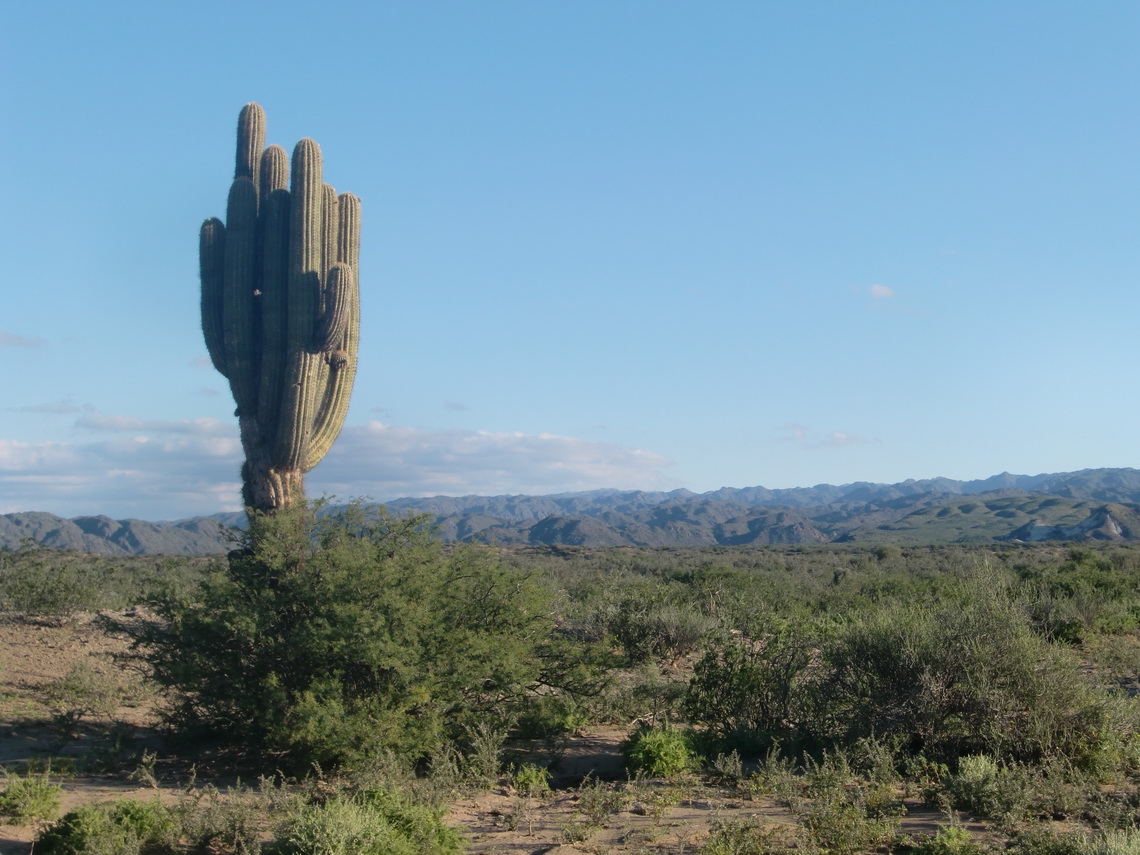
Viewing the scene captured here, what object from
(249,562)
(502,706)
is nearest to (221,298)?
(249,562)

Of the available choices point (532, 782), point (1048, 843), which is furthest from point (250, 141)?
point (1048, 843)

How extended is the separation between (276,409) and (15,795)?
6050 millimetres

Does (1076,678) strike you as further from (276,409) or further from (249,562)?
(276,409)

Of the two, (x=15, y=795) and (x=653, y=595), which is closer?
(x=15, y=795)

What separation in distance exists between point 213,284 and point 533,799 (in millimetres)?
8927

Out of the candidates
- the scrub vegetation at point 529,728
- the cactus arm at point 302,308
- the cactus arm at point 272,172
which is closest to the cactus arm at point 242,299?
the cactus arm at point 272,172

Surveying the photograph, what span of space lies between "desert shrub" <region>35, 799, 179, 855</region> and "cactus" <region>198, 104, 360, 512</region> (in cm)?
564

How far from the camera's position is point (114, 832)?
645cm

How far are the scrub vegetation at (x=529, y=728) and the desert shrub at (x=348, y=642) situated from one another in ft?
0.10

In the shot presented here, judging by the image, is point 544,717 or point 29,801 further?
point 544,717

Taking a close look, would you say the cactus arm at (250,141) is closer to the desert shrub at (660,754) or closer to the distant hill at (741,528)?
the desert shrub at (660,754)

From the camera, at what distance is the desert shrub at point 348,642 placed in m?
8.95

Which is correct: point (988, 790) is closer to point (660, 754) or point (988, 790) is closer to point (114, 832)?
point (660, 754)

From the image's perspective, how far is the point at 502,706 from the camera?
10125 mm
